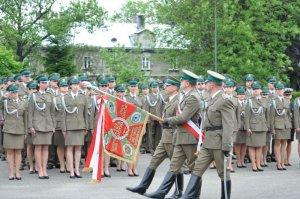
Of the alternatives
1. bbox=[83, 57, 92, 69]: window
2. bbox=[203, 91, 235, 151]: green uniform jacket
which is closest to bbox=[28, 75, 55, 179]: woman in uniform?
bbox=[203, 91, 235, 151]: green uniform jacket

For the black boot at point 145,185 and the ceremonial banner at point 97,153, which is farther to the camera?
the ceremonial banner at point 97,153

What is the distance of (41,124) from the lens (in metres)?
14.4

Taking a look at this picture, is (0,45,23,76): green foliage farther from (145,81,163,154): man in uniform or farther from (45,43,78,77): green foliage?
(145,81,163,154): man in uniform

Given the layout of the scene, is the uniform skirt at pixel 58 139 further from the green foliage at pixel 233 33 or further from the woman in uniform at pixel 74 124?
the green foliage at pixel 233 33

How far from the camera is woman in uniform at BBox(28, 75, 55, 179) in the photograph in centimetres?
1438

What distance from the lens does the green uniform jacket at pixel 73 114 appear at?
48.3ft

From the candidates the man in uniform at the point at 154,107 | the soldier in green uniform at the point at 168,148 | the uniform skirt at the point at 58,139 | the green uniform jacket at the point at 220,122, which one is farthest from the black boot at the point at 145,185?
the man in uniform at the point at 154,107

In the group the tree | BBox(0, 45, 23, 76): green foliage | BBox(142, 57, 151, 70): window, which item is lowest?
BBox(0, 45, 23, 76): green foliage

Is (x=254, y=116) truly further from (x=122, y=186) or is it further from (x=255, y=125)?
(x=122, y=186)

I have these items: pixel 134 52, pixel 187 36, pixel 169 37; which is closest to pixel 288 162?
pixel 187 36

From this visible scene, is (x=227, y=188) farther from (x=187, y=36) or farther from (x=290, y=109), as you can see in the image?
(x=187, y=36)

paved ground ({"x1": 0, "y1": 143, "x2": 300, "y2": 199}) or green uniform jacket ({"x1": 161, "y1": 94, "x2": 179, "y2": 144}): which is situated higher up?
green uniform jacket ({"x1": 161, "y1": 94, "x2": 179, "y2": 144})

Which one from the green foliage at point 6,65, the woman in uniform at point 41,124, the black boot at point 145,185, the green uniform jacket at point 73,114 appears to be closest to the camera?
the black boot at point 145,185

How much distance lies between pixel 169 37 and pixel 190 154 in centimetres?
2956
